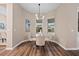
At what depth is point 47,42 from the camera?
2441 millimetres

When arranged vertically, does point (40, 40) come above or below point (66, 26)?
below

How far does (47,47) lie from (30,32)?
59 cm

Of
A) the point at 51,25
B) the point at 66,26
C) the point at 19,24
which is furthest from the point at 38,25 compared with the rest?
the point at 66,26

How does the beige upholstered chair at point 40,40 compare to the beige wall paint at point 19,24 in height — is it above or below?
below

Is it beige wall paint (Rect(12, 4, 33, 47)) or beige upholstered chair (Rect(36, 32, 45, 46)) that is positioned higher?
beige wall paint (Rect(12, 4, 33, 47))

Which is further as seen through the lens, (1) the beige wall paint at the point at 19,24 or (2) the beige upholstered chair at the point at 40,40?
(2) the beige upholstered chair at the point at 40,40

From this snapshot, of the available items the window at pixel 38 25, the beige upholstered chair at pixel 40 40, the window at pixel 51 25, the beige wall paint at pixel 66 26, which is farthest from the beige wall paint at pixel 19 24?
the beige wall paint at pixel 66 26

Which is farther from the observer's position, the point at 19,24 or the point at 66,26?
the point at 66,26

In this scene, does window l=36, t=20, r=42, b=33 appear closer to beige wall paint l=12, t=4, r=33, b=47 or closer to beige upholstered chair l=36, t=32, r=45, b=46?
beige upholstered chair l=36, t=32, r=45, b=46

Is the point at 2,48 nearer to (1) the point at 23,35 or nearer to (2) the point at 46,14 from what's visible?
(1) the point at 23,35

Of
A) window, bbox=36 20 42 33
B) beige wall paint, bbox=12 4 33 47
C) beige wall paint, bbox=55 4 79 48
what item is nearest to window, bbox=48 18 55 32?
beige wall paint, bbox=55 4 79 48

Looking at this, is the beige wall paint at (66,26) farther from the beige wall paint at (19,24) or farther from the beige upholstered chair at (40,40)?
the beige wall paint at (19,24)

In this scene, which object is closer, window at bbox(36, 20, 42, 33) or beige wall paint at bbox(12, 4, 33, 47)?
beige wall paint at bbox(12, 4, 33, 47)

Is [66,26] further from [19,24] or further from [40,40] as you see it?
[19,24]
